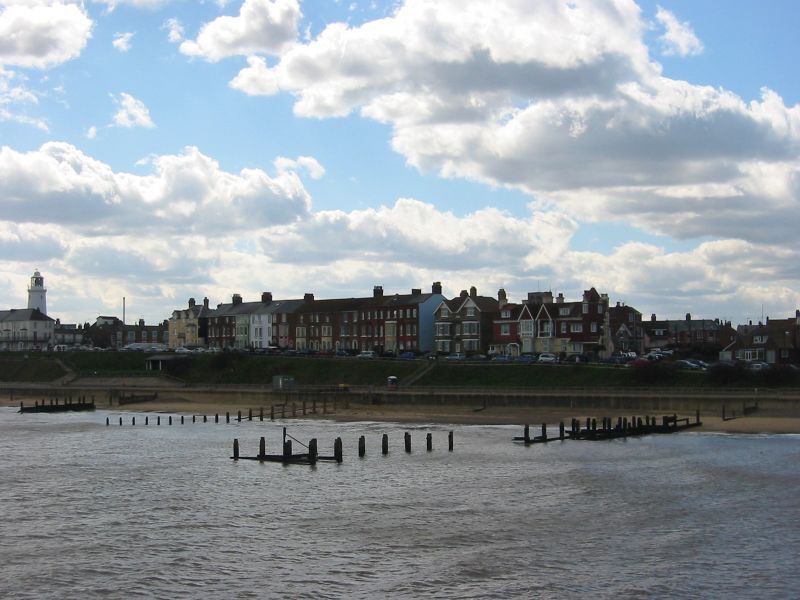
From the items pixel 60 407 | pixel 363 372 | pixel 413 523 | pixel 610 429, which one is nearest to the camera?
pixel 413 523

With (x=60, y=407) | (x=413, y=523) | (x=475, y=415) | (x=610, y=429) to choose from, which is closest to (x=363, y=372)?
(x=475, y=415)

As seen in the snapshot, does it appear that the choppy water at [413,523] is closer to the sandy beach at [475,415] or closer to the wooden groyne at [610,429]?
the wooden groyne at [610,429]

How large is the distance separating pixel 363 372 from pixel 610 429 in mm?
47774

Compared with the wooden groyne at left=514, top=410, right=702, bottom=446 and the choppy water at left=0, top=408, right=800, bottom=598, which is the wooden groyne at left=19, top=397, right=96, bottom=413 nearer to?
the choppy water at left=0, top=408, right=800, bottom=598

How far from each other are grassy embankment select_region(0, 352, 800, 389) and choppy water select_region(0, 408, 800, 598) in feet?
78.0

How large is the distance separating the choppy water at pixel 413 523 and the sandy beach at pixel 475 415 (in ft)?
31.1

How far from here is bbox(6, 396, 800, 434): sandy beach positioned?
6881 centimetres

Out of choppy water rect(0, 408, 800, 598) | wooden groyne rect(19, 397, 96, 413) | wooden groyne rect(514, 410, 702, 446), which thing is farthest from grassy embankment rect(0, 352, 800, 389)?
choppy water rect(0, 408, 800, 598)

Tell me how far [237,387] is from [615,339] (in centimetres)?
4614

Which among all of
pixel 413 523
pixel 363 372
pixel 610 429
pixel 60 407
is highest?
pixel 363 372

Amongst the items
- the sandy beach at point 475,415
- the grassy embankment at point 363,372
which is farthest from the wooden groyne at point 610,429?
the grassy embankment at point 363,372

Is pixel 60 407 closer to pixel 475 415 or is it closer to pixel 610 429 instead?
pixel 475 415

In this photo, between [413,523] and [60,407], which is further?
[60,407]

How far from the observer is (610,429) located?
215ft
